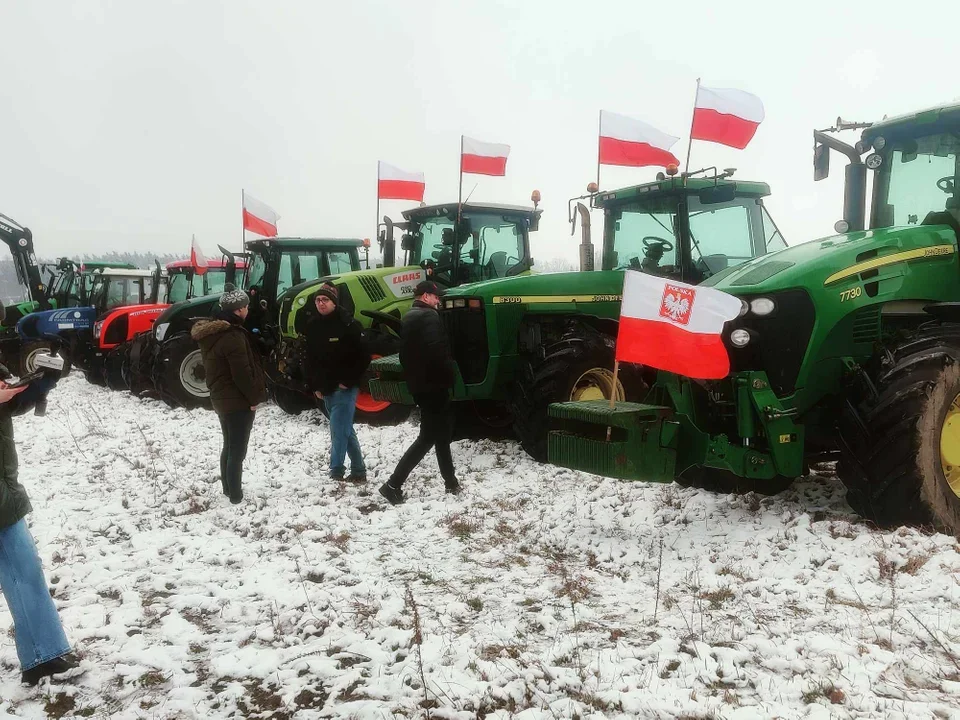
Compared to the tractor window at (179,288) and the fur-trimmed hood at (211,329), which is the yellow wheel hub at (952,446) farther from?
the tractor window at (179,288)

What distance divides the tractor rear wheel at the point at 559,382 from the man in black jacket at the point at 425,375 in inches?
40.1

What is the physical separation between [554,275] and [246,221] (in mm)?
7592

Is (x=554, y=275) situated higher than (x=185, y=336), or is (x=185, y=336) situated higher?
(x=554, y=275)

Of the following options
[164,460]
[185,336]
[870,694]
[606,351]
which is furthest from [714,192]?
[185,336]

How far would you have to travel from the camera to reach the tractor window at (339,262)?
12.0 meters

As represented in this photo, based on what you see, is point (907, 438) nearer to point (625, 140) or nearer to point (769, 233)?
point (769, 233)

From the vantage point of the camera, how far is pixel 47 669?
11.1 feet

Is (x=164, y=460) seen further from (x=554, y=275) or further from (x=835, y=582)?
(x=835, y=582)

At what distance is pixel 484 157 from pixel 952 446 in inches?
290

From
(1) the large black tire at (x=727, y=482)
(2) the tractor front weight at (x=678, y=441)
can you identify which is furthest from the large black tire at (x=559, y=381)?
(2) the tractor front weight at (x=678, y=441)

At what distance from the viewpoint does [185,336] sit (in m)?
11.2

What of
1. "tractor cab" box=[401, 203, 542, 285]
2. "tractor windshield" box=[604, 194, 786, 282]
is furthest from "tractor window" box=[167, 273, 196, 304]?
"tractor windshield" box=[604, 194, 786, 282]

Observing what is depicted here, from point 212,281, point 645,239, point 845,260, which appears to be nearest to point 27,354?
point 212,281

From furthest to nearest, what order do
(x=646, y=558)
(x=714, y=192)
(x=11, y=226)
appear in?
(x=11, y=226)
(x=714, y=192)
(x=646, y=558)
